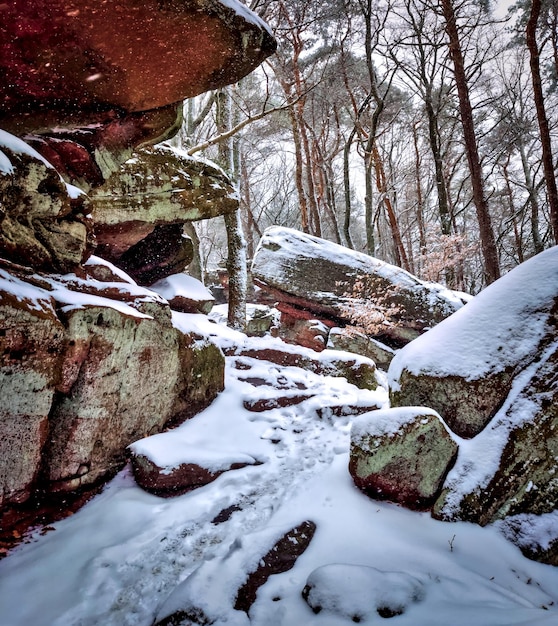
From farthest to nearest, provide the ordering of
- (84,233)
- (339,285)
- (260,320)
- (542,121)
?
1. (260,320)
2. (339,285)
3. (542,121)
4. (84,233)

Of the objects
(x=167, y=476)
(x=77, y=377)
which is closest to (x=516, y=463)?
(x=167, y=476)

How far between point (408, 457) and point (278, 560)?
58.3 inches

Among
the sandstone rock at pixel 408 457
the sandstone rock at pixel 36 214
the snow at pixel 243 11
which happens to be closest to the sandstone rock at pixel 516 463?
the sandstone rock at pixel 408 457

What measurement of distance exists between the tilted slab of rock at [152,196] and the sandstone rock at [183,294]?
1.22 metres

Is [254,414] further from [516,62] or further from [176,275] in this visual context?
[516,62]

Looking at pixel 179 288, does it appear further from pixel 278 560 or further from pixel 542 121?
pixel 542 121

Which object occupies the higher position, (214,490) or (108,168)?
(108,168)

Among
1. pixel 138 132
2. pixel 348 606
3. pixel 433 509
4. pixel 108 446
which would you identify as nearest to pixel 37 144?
pixel 138 132

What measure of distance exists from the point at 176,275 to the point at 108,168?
3560 millimetres

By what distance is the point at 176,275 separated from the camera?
842 cm

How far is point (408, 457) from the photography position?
3.11m

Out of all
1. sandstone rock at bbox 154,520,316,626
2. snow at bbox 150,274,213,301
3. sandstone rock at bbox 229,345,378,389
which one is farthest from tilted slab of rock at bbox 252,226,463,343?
sandstone rock at bbox 154,520,316,626

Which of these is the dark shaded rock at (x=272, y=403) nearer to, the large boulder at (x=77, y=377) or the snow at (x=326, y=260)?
the large boulder at (x=77, y=377)

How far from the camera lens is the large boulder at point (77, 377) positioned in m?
2.73
